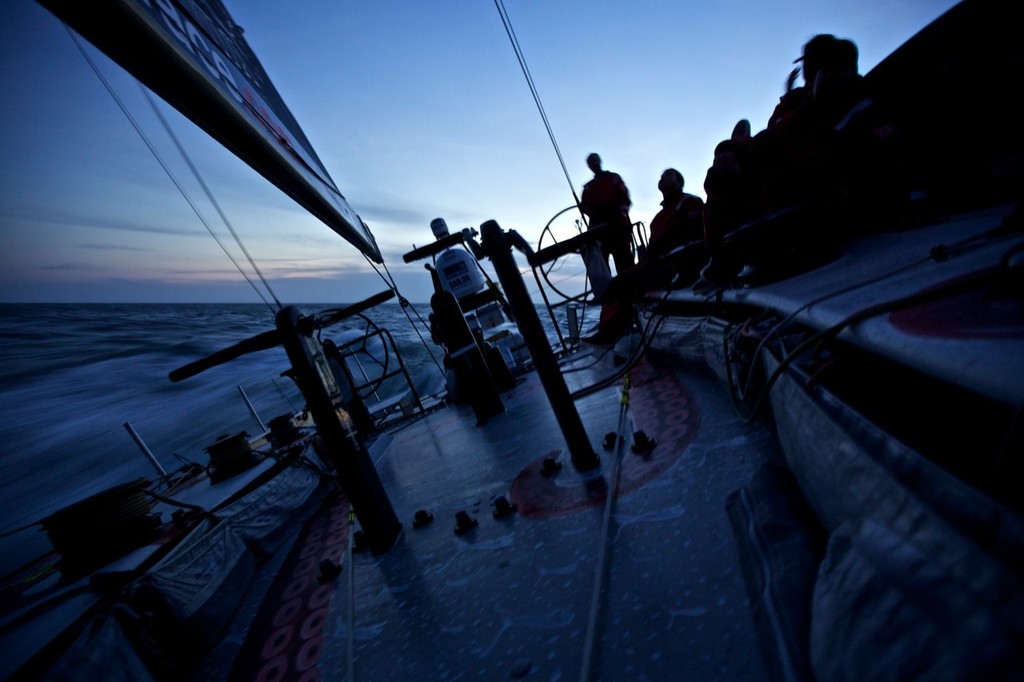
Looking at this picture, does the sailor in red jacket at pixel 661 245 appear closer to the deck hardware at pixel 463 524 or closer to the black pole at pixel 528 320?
the black pole at pixel 528 320

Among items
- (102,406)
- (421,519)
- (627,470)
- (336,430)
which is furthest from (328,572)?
(102,406)

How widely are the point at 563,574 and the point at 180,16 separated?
2.83m

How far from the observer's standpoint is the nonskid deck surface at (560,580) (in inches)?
51.8

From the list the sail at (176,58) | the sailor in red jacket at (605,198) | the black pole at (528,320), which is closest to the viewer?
the sail at (176,58)

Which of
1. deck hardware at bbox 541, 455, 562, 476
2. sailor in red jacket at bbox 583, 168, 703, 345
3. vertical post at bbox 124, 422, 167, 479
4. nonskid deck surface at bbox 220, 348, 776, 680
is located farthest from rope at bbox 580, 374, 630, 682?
vertical post at bbox 124, 422, 167, 479

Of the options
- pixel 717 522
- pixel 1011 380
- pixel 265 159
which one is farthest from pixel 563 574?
pixel 265 159

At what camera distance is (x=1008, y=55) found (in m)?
2.64

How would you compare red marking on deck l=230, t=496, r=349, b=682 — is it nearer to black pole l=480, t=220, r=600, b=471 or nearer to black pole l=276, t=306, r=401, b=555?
black pole l=276, t=306, r=401, b=555

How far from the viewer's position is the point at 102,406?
2152 centimetres

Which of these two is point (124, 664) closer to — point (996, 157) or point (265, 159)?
point (265, 159)

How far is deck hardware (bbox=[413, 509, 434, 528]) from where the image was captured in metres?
2.75

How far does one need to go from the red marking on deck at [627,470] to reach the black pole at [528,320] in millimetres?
332

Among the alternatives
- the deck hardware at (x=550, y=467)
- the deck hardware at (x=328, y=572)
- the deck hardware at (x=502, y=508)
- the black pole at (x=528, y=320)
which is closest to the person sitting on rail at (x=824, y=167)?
the black pole at (x=528, y=320)

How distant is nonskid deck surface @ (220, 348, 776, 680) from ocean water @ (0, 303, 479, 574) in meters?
11.1
